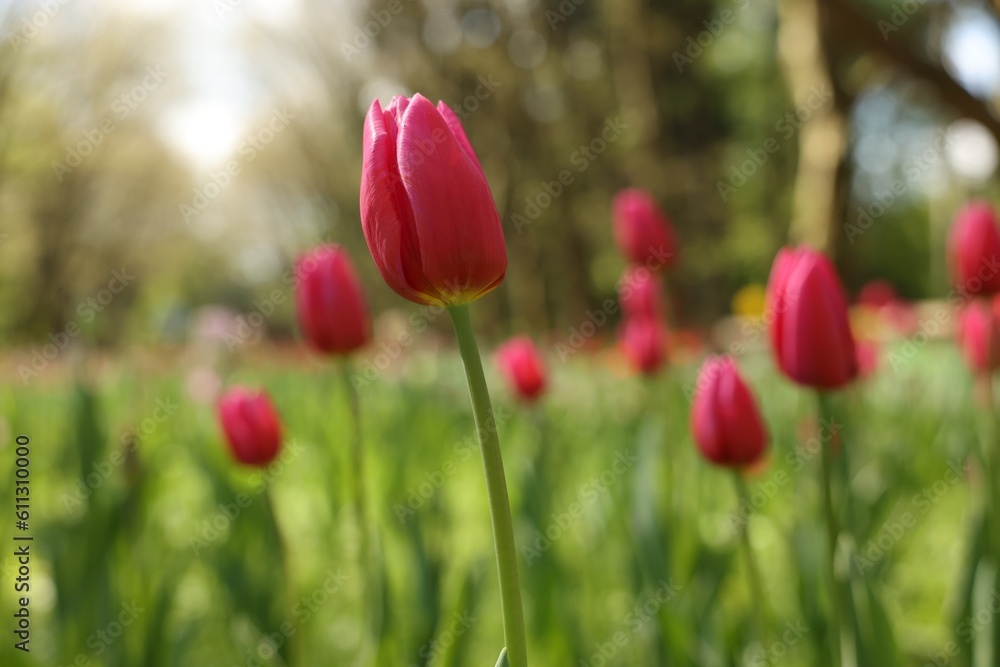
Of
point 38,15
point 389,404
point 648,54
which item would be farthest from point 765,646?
point 38,15

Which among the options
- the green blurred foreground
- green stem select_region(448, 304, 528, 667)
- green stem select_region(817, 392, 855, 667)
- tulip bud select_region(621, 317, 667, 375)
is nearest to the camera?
green stem select_region(448, 304, 528, 667)

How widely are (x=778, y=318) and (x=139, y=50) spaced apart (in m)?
15.9

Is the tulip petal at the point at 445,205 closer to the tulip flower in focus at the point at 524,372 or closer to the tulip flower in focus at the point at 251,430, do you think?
the tulip flower in focus at the point at 251,430

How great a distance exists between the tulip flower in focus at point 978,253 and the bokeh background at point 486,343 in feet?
1.44

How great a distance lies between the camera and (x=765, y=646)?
106 cm

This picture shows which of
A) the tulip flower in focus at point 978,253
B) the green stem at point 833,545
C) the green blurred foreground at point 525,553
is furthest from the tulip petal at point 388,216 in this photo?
the tulip flower in focus at point 978,253

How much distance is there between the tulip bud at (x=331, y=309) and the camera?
1.31m

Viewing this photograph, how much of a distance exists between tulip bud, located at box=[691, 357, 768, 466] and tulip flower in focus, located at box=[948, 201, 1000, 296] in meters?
0.56

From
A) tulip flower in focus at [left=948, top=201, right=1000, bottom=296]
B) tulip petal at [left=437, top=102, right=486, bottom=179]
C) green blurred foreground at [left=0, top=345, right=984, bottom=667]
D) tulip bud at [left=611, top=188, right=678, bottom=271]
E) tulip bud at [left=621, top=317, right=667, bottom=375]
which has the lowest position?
green blurred foreground at [left=0, top=345, right=984, bottom=667]

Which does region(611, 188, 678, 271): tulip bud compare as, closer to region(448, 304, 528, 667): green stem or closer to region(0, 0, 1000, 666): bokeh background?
region(0, 0, 1000, 666): bokeh background

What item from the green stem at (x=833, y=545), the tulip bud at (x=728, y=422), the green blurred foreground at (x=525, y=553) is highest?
the tulip bud at (x=728, y=422)

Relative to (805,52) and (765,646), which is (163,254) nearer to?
(805,52)

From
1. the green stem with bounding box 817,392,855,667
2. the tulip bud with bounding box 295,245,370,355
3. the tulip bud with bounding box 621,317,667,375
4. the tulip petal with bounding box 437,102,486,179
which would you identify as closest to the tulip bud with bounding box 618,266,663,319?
the tulip bud with bounding box 621,317,667,375

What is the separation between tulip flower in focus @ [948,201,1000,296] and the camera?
1309 millimetres
